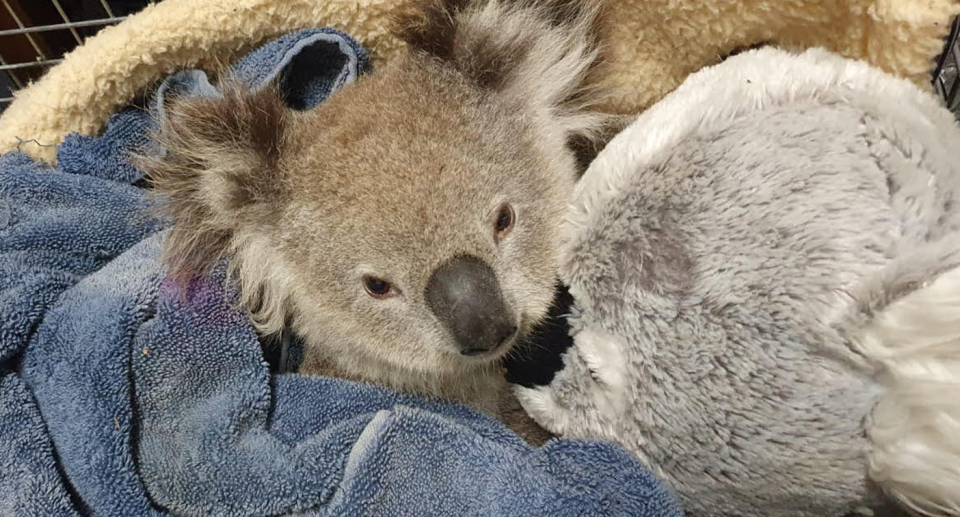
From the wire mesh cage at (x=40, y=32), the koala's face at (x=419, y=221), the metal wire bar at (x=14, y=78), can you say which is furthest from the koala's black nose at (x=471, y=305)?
the metal wire bar at (x=14, y=78)

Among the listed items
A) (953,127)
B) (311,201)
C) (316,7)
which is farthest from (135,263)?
(953,127)

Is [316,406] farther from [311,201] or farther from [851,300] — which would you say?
[851,300]

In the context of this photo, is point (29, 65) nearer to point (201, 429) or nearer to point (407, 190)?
point (201, 429)

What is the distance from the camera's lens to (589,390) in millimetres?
1067

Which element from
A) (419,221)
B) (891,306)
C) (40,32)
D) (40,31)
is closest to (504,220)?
(419,221)

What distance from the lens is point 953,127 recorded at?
1.04m

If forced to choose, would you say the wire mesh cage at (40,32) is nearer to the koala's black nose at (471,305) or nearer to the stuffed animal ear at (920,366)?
the koala's black nose at (471,305)

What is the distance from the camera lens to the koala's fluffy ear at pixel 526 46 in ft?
3.94

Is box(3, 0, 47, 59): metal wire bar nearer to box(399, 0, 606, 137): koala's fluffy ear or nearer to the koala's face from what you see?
the koala's face

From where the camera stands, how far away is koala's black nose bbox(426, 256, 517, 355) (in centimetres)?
100

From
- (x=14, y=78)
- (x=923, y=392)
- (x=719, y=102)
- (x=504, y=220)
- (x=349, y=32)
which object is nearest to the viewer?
(x=923, y=392)

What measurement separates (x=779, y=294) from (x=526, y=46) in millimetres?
624

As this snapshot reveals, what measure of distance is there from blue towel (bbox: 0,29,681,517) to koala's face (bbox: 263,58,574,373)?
14 centimetres

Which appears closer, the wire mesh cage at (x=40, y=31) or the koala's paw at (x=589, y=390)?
the koala's paw at (x=589, y=390)
